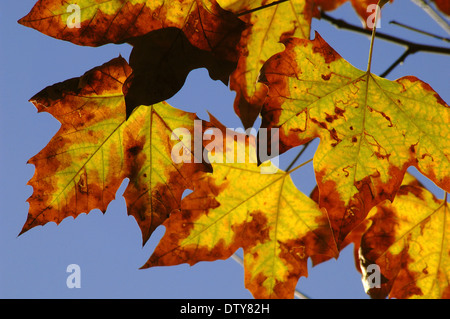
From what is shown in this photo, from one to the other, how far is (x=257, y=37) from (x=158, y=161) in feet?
1.34

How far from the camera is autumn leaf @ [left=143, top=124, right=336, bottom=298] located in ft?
3.60

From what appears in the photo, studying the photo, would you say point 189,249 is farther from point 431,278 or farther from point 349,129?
point 431,278

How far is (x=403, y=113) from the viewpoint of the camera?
922 mm

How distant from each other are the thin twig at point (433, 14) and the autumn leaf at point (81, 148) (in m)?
0.81

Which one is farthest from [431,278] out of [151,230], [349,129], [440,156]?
[151,230]

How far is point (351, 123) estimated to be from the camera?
90 centimetres

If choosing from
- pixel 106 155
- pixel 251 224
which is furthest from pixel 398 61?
pixel 106 155

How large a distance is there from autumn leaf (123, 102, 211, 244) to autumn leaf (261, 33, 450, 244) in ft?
0.68

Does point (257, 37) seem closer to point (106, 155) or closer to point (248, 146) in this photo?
point (248, 146)

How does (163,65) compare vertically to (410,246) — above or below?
above

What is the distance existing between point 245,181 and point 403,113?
421 mm

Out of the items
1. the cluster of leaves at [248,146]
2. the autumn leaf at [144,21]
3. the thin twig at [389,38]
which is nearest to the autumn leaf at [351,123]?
the cluster of leaves at [248,146]

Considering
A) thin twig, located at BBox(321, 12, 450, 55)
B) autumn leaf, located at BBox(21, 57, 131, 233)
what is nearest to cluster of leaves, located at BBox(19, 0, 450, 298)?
autumn leaf, located at BBox(21, 57, 131, 233)
